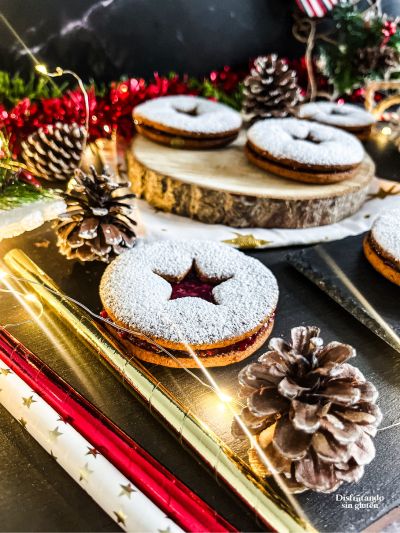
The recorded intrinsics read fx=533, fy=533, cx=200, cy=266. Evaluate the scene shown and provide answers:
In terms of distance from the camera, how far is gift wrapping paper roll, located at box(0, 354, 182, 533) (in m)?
0.72

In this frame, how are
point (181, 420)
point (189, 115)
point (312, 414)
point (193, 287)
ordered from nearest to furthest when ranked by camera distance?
point (312, 414)
point (181, 420)
point (193, 287)
point (189, 115)

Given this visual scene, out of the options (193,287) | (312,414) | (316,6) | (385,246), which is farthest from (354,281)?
(316,6)

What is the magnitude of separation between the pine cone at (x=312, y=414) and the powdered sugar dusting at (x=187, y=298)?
184mm

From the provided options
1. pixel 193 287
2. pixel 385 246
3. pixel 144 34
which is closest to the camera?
pixel 193 287

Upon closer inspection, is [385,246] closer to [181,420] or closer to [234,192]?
[234,192]

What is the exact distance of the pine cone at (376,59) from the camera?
6.10ft

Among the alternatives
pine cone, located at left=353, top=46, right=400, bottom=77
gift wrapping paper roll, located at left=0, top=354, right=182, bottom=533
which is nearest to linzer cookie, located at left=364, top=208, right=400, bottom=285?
gift wrapping paper roll, located at left=0, top=354, right=182, bottom=533

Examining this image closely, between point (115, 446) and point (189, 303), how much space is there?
301 mm

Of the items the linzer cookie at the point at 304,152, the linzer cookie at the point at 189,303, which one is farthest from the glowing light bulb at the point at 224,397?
the linzer cookie at the point at 304,152

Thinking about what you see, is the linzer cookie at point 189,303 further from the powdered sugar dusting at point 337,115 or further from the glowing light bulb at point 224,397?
the powdered sugar dusting at point 337,115

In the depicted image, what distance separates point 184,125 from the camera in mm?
1520

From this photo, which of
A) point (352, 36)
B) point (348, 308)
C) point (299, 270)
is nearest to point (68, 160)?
point (299, 270)

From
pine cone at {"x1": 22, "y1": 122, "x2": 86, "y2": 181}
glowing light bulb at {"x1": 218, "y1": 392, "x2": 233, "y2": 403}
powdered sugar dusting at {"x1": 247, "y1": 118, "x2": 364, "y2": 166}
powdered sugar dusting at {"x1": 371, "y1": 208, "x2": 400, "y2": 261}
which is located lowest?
glowing light bulb at {"x1": 218, "y1": 392, "x2": 233, "y2": 403}

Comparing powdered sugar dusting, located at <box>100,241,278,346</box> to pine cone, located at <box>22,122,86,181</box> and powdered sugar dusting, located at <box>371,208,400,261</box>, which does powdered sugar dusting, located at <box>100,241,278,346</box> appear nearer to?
powdered sugar dusting, located at <box>371,208,400,261</box>
